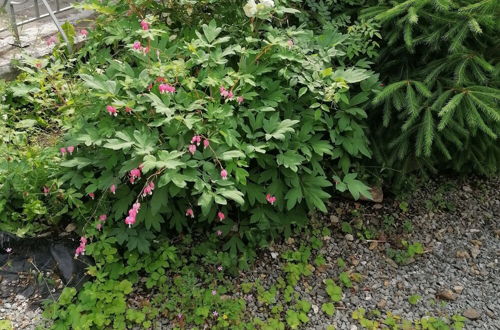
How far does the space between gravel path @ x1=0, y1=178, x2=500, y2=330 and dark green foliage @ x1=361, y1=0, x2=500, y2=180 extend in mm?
469

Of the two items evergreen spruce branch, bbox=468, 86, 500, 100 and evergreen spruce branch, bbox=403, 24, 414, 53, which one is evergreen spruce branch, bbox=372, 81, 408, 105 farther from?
evergreen spruce branch, bbox=468, 86, 500, 100

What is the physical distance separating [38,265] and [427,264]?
2401mm

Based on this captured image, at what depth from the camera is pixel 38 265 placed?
2768mm

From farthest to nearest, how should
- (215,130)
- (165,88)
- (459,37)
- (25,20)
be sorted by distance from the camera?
(25,20) < (459,37) < (215,130) < (165,88)

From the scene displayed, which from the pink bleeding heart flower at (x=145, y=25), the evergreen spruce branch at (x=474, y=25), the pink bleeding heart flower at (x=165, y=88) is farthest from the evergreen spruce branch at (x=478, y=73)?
the pink bleeding heart flower at (x=145, y=25)

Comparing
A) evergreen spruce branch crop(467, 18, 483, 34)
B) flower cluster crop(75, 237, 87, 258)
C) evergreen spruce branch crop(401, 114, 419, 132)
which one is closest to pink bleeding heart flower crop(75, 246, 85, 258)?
flower cluster crop(75, 237, 87, 258)

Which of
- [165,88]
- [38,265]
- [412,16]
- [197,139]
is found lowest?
[38,265]

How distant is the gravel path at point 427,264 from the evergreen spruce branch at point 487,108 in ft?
3.25

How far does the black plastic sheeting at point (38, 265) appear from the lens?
2689mm

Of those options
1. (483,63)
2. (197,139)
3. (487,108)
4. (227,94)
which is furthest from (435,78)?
(197,139)

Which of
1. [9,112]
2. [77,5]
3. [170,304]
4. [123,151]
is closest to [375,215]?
[170,304]

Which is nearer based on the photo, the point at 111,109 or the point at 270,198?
the point at 111,109

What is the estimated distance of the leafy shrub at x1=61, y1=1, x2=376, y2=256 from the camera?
247cm

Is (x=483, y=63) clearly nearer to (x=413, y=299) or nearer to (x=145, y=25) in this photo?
(x=413, y=299)
